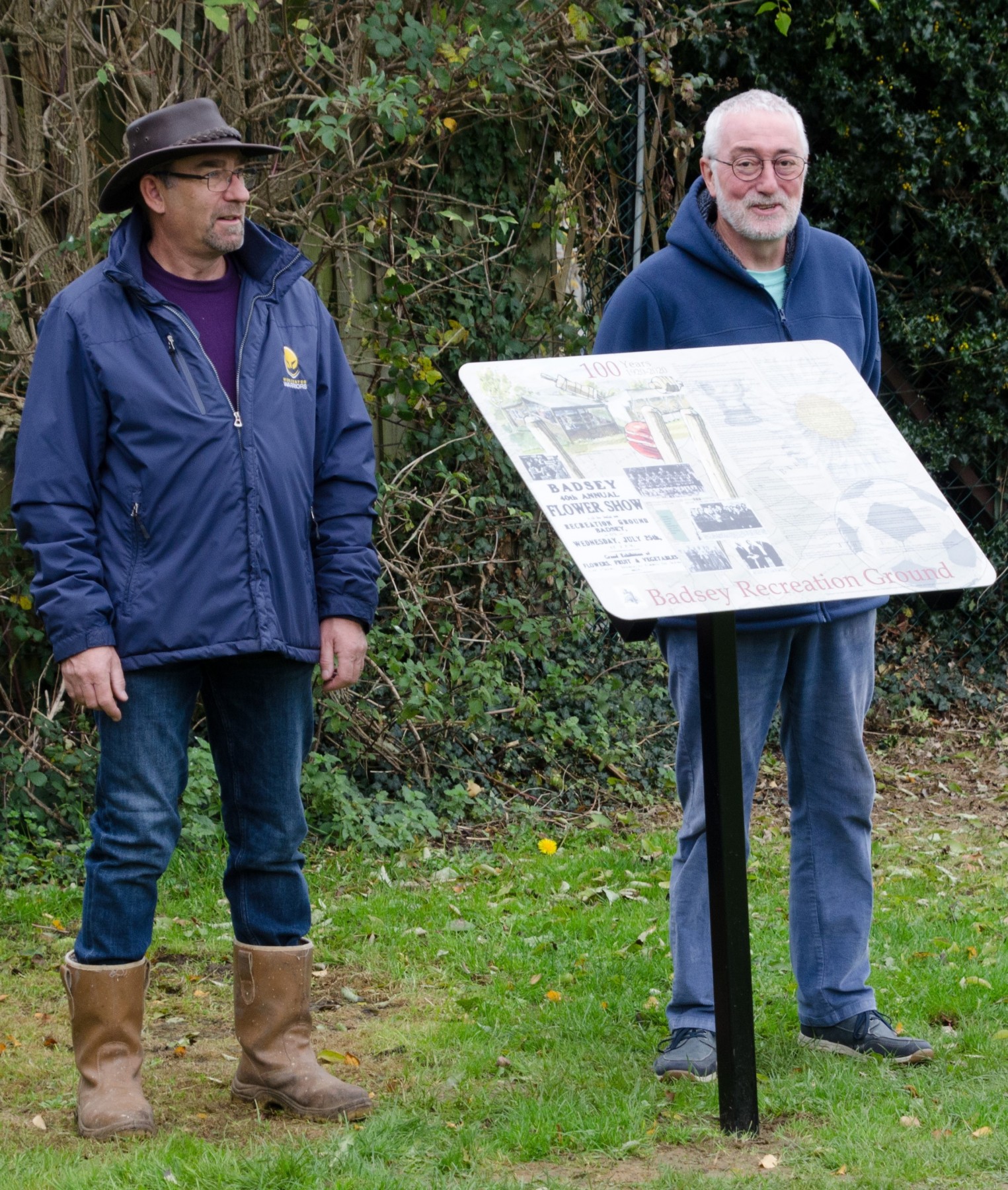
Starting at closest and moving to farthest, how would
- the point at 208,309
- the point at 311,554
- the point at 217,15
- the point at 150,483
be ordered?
1. the point at 150,483
2. the point at 208,309
3. the point at 311,554
4. the point at 217,15

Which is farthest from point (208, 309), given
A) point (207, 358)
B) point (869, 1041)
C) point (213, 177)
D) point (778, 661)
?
point (869, 1041)

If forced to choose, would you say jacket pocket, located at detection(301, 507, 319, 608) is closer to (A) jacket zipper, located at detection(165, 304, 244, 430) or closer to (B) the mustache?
(A) jacket zipper, located at detection(165, 304, 244, 430)

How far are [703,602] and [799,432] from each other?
23.2 inches

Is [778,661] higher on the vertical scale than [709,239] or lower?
lower

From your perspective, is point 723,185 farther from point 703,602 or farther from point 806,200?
point 806,200

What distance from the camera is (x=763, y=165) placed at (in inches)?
133

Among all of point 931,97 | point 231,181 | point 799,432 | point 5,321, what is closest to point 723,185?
point 799,432

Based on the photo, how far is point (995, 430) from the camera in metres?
8.30

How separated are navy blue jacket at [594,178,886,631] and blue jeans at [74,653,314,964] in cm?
95

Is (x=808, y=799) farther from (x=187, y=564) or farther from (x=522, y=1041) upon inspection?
(x=187, y=564)

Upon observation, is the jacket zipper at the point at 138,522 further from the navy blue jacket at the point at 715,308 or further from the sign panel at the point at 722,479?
the navy blue jacket at the point at 715,308

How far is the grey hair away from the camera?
11.1 feet

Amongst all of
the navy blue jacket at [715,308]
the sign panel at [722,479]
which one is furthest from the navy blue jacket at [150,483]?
the navy blue jacket at [715,308]

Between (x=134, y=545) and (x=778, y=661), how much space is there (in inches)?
59.1
